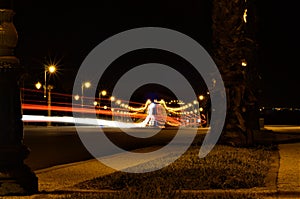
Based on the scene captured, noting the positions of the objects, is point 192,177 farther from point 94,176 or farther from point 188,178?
point 94,176

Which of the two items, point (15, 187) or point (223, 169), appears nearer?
point (15, 187)

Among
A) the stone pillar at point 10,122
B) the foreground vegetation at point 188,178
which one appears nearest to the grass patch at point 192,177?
the foreground vegetation at point 188,178

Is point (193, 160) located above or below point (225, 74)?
below

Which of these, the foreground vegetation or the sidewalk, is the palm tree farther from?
the foreground vegetation

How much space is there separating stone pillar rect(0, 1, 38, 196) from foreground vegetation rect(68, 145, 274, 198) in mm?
1329

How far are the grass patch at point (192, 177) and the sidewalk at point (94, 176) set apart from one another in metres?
0.34

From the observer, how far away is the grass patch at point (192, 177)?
10.4 meters

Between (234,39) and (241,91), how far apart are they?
163 centimetres

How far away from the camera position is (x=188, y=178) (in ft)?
37.2

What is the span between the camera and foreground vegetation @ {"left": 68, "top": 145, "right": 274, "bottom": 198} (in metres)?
10.0

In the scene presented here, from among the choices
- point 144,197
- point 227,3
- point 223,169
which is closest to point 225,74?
point 227,3

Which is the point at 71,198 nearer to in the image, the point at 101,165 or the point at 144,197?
the point at 144,197

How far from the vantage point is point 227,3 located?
19609 mm

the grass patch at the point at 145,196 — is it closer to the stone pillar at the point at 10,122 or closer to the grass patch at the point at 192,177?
the grass patch at the point at 192,177
